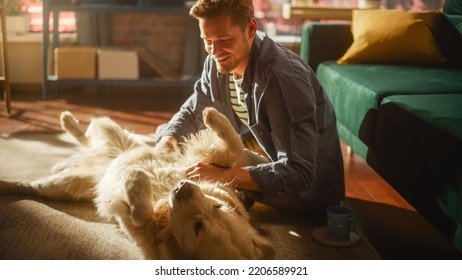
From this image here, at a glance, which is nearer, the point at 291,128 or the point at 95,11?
the point at 291,128

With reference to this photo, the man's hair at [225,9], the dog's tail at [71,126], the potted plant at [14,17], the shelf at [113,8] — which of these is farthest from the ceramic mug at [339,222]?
the potted plant at [14,17]

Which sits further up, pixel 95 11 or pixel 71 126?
pixel 95 11

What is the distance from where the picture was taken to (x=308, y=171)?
5.57 feet

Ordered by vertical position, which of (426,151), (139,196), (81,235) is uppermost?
(426,151)

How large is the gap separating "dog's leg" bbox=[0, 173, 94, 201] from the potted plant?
102 inches

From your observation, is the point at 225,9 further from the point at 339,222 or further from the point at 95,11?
Answer: the point at 95,11

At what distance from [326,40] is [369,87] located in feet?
2.97

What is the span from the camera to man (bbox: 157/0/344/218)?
5.47 ft

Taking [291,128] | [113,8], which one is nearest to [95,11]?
[113,8]

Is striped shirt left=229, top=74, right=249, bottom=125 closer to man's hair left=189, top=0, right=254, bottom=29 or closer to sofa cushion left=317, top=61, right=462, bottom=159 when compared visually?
man's hair left=189, top=0, right=254, bottom=29

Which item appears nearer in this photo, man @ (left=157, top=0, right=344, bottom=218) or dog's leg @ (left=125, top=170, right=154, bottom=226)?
dog's leg @ (left=125, top=170, right=154, bottom=226)

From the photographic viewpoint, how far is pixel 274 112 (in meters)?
1.71

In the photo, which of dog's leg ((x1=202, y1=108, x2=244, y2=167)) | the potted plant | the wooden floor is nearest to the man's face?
dog's leg ((x1=202, y1=108, x2=244, y2=167))
